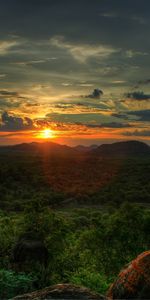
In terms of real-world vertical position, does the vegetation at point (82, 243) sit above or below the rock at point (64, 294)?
below

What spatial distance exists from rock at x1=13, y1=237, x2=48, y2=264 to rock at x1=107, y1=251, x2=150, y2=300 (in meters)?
14.3

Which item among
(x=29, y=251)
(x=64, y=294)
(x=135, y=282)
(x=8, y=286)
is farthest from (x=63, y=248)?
(x=64, y=294)

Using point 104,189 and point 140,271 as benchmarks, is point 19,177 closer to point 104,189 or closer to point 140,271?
point 104,189

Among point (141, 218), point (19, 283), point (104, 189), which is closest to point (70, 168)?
point (104, 189)

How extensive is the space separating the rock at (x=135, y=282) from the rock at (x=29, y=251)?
46.9ft

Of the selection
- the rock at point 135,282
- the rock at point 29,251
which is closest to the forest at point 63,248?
the rock at point 29,251

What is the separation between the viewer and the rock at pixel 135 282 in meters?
15.8

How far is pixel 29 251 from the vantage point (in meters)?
30.5

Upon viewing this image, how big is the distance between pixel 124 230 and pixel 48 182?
5050 inches

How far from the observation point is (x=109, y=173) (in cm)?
19050

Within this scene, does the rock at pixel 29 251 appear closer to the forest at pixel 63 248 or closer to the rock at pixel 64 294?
the forest at pixel 63 248

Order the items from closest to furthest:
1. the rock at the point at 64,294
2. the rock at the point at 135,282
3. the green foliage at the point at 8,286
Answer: the rock at the point at 64,294, the rock at the point at 135,282, the green foliage at the point at 8,286

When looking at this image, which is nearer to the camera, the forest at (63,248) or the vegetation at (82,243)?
the forest at (63,248)

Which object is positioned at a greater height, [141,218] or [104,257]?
[141,218]
